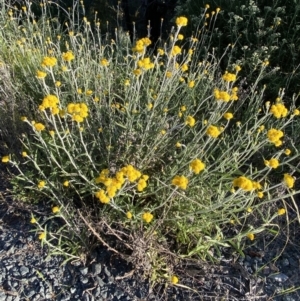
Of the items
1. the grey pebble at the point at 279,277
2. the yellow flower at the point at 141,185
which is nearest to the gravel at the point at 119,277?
the grey pebble at the point at 279,277

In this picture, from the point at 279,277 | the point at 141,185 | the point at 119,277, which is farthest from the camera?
the point at 279,277

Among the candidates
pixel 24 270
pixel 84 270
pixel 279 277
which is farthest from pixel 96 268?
pixel 279 277

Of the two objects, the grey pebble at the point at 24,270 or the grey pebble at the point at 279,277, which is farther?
the grey pebble at the point at 279,277

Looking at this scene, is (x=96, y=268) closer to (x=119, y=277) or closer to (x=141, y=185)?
(x=119, y=277)

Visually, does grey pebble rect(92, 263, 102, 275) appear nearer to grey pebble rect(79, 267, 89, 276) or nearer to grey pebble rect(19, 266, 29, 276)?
grey pebble rect(79, 267, 89, 276)

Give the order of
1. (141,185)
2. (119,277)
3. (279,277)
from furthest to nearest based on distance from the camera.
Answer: (279,277)
(119,277)
(141,185)

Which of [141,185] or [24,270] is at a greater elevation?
[141,185]

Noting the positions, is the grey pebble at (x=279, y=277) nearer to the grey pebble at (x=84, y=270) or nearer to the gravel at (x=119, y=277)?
the gravel at (x=119, y=277)

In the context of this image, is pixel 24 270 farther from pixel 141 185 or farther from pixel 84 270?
pixel 141 185

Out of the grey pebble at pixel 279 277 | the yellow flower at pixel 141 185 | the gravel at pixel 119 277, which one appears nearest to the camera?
the yellow flower at pixel 141 185

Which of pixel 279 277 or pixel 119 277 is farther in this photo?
pixel 279 277

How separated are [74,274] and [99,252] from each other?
0.18 m

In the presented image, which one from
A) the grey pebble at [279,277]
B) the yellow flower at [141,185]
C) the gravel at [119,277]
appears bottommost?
the grey pebble at [279,277]

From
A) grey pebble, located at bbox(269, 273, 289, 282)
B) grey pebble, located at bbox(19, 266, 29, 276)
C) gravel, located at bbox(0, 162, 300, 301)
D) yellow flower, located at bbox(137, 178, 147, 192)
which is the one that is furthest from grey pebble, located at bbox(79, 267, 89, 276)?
grey pebble, located at bbox(269, 273, 289, 282)
